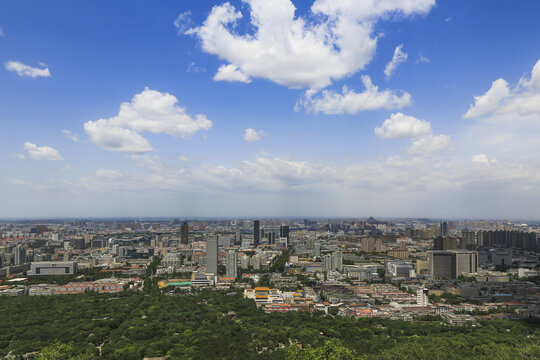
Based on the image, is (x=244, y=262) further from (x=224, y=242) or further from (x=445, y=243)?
(x=445, y=243)

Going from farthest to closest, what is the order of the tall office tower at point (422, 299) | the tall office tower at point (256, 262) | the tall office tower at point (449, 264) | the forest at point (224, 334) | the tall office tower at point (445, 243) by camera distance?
the tall office tower at point (445, 243) → the tall office tower at point (256, 262) → the tall office tower at point (449, 264) → the tall office tower at point (422, 299) → the forest at point (224, 334)

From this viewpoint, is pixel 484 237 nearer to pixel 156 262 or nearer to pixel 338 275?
pixel 338 275

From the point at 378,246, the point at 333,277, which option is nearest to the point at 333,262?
the point at 333,277

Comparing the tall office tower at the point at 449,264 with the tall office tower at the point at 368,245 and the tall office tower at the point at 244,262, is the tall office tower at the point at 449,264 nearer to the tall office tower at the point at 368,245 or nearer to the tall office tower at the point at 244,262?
the tall office tower at the point at 244,262

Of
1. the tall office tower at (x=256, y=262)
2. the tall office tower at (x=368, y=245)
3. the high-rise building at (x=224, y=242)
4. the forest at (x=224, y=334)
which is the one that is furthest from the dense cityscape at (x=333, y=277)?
the high-rise building at (x=224, y=242)

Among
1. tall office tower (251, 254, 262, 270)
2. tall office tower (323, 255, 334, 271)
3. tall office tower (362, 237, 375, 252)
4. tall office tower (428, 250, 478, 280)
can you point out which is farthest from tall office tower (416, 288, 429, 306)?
tall office tower (362, 237, 375, 252)

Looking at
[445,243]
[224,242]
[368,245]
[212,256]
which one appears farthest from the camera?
[224,242]
